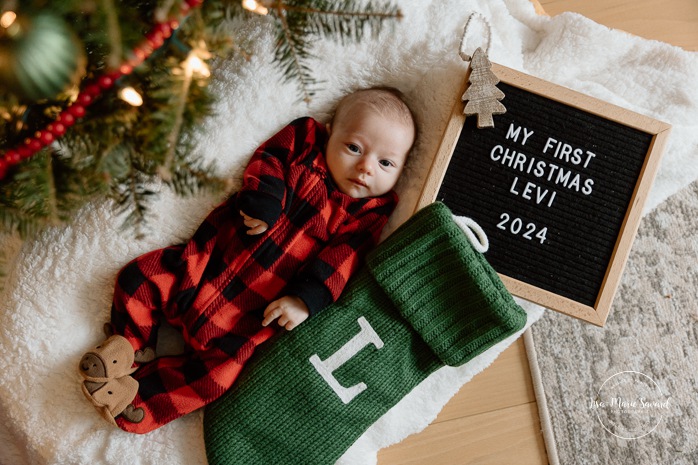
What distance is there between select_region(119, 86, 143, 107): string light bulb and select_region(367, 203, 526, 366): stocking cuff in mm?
536

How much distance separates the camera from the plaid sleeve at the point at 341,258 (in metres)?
1.01

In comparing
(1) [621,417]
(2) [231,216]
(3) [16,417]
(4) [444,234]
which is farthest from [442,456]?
(3) [16,417]

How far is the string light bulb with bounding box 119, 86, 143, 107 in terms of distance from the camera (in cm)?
57

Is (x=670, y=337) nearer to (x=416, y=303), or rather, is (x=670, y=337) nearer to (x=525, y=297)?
(x=525, y=297)

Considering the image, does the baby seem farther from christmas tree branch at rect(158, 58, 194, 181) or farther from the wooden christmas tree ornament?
christmas tree branch at rect(158, 58, 194, 181)

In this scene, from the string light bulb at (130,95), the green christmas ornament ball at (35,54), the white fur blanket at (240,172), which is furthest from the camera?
the white fur blanket at (240,172)

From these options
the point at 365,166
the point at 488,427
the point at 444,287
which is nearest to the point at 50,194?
the point at 365,166

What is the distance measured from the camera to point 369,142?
1.00 meters

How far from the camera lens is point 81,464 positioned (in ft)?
3.18

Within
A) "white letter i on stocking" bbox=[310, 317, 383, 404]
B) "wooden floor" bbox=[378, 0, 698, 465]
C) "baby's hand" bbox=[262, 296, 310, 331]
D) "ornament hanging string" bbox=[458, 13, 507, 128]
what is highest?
"ornament hanging string" bbox=[458, 13, 507, 128]

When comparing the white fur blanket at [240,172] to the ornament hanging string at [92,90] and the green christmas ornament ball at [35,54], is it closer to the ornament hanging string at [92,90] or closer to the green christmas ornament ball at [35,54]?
the ornament hanging string at [92,90]

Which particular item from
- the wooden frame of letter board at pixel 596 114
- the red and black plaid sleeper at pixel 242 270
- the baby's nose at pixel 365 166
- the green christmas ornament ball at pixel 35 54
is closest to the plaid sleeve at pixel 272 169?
the red and black plaid sleeper at pixel 242 270

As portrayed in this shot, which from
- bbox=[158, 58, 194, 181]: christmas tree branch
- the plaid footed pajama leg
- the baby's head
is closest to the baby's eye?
the baby's head

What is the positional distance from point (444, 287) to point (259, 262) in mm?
333
